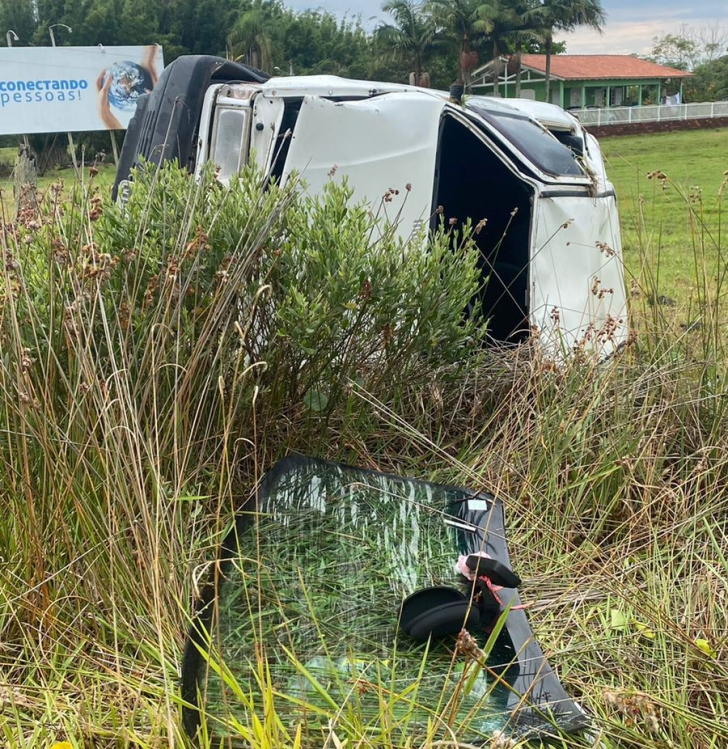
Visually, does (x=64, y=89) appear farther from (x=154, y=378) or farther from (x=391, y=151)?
(x=154, y=378)

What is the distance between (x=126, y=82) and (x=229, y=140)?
1010 inches

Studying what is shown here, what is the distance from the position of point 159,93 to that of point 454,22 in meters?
54.4

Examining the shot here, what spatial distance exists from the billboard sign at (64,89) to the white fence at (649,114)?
65.6 feet

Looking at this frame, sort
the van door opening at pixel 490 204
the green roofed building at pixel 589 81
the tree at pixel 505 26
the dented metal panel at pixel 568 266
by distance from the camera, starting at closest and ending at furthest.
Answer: the dented metal panel at pixel 568 266 < the van door opening at pixel 490 204 < the tree at pixel 505 26 < the green roofed building at pixel 589 81

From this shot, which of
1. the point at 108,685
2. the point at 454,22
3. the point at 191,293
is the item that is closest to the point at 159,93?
the point at 191,293

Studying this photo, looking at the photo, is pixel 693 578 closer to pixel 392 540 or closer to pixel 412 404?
pixel 392 540

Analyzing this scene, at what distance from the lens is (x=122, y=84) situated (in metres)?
27.0

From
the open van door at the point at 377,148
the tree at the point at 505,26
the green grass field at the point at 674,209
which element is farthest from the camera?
the tree at the point at 505,26

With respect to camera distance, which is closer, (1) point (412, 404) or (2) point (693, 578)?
(2) point (693, 578)

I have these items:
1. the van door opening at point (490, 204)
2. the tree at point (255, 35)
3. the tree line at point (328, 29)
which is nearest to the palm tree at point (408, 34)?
the tree line at point (328, 29)

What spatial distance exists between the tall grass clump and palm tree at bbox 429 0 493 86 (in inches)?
2105

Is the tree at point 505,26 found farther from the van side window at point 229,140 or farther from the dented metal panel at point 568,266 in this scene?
the van side window at point 229,140

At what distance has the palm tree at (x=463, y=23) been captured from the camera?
53.1 m

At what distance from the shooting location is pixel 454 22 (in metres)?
53.5
